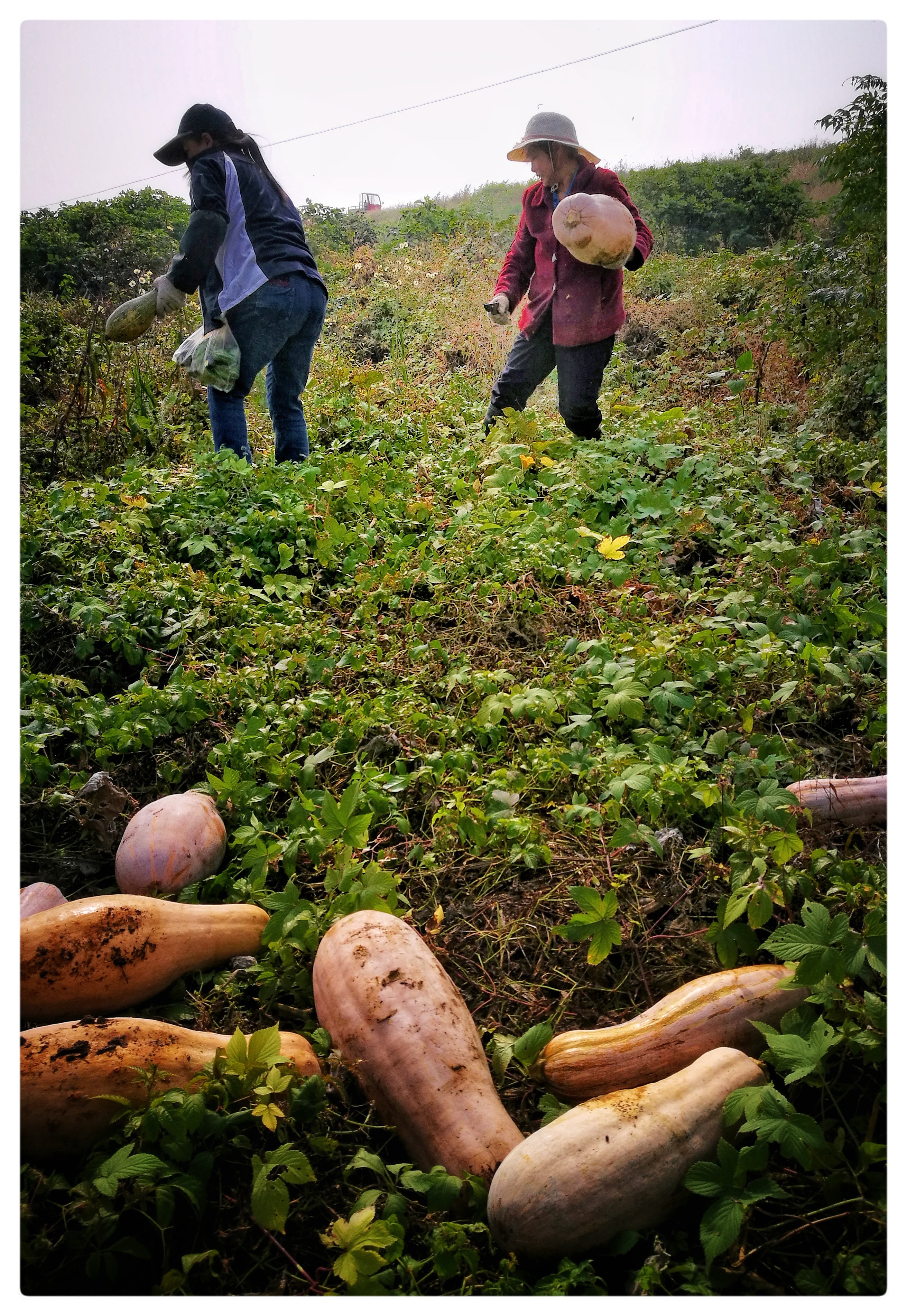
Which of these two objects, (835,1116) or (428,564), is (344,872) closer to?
(835,1116)

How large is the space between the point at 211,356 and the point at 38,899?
241 centimetres

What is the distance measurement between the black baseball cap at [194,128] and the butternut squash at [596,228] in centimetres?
121

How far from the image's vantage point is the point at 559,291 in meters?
3.42

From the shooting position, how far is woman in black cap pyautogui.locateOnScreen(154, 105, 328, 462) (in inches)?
122

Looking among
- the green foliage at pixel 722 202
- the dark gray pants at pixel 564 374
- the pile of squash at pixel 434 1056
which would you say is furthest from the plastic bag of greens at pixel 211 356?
the pile of squash at pixel 434 1056

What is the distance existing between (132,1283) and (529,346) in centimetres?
336

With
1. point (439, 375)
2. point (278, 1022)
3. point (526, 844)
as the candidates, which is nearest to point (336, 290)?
point (439, 375)

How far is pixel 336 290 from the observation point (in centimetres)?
433

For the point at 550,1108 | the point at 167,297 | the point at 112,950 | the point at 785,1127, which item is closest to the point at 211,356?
the point at 167,297

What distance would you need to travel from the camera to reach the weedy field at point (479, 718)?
131 cm

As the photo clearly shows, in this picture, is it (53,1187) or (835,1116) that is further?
(835,1116)

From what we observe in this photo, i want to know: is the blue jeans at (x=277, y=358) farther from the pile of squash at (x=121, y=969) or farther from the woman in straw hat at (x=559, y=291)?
the pile of squash at (x=121, y=969)

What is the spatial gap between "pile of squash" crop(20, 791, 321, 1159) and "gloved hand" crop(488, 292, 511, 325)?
94.8 inches

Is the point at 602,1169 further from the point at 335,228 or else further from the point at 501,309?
the point at 335,228
